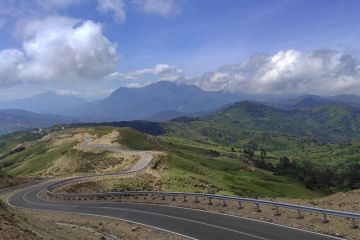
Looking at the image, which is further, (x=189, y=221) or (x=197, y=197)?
(x=197, y=197)

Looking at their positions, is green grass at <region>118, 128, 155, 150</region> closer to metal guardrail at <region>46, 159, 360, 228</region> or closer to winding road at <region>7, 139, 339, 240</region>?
metal guardrail at <region>46, 159, 360, 228</region>

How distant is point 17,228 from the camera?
22047 mm

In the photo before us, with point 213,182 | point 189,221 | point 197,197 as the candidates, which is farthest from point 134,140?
point 189,221

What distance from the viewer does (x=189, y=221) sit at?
3431 cm

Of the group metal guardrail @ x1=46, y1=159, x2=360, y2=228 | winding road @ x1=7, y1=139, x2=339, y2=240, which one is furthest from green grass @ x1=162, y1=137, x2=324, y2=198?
winding road @ x1=7, y1=139, x2=339, y2=240

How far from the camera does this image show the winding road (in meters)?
26.3

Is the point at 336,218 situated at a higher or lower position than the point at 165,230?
higher

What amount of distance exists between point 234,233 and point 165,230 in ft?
20.1

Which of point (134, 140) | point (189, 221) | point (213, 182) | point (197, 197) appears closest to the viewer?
point (189, 221)

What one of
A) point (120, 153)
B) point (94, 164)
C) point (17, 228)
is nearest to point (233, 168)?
point (120, 153)

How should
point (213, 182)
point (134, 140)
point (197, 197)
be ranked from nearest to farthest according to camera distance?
point (197, 197)
point (213, 182)
point (134, 140)

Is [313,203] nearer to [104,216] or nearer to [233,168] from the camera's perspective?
[104,216]

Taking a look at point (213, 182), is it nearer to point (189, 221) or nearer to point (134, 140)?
point (189, 221)

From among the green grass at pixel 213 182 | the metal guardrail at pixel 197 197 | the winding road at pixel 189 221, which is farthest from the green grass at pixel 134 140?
the winding road at pixel 189 221
